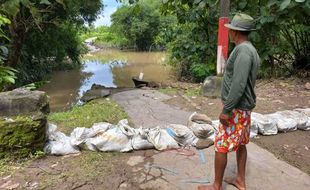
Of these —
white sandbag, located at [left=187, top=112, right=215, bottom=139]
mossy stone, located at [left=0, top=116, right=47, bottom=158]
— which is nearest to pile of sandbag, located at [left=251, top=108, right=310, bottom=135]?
white sandbag, located at [left=187, top=112, right=215, bottom=139]

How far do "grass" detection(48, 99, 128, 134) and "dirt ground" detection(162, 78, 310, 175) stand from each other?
1173mm

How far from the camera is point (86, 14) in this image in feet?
53.7

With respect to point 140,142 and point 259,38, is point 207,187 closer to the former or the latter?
point 140,142

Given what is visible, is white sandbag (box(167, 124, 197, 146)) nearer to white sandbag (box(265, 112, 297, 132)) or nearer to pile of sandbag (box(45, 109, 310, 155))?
pile of sandbag (box(45, 109, 310, 155))

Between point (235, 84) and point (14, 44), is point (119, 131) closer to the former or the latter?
point (235, 84)

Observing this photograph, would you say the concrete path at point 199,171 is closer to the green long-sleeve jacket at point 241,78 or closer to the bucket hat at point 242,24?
the green long-sleeve jacket at point 241,78

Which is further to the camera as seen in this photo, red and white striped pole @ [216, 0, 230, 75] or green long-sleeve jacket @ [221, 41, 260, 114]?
red and white striped pole @ [216, 0, 230, 75]

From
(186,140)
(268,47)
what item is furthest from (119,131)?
(268,47)

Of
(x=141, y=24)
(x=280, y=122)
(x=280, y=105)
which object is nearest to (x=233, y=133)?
(x=280, y=122)

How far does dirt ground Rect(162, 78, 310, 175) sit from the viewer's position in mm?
3681

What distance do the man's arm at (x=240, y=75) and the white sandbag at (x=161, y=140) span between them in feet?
4.79

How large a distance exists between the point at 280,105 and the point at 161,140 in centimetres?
278

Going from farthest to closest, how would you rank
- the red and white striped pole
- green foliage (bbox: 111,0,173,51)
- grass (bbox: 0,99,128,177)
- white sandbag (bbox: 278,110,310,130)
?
green foliage (bbox: 111,0,173,51)
the red and white striped pole
white sandbag (bbox: 278,110,310,130)
grass (bbox: 0,99,128,177)

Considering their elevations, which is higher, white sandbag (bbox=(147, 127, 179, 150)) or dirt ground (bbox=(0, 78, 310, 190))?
white sandbag (bbox=(147, 127, 179, 150))
